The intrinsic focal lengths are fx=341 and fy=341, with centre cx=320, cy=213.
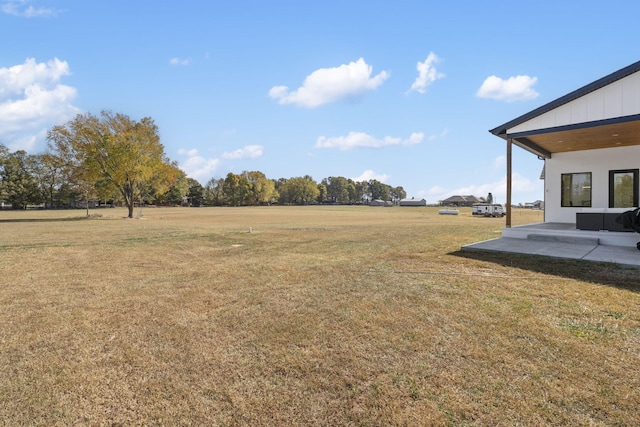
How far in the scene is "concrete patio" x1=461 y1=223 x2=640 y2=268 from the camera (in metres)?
8.14

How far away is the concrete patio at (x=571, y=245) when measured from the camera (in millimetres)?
8141

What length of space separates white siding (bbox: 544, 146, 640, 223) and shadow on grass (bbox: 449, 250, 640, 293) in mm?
6867

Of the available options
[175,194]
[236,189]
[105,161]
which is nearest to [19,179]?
[175,194]

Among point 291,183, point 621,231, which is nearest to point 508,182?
point 621,231

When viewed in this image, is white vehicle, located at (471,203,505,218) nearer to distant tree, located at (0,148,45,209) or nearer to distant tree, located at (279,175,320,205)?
distant tree, located at (279,175,320,205)

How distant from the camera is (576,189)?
14422 millimetres

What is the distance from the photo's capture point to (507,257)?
331 inches

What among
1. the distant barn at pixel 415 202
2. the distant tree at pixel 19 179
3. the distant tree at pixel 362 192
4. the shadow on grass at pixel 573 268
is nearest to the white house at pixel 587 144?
the shadow on grass at pixel 573 268

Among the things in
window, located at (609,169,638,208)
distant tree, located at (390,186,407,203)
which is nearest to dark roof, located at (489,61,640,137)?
window, located at (609,169,638,208)

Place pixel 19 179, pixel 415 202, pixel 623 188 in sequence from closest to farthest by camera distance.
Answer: pixel 623 188 < pixel 19 179 < pixel 415 202

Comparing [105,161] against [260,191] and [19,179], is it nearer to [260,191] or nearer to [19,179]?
[19,179]

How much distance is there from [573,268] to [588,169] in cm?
943

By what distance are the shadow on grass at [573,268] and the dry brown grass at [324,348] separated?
76 millimetres

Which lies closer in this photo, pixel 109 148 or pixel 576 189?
pixel 576 189
